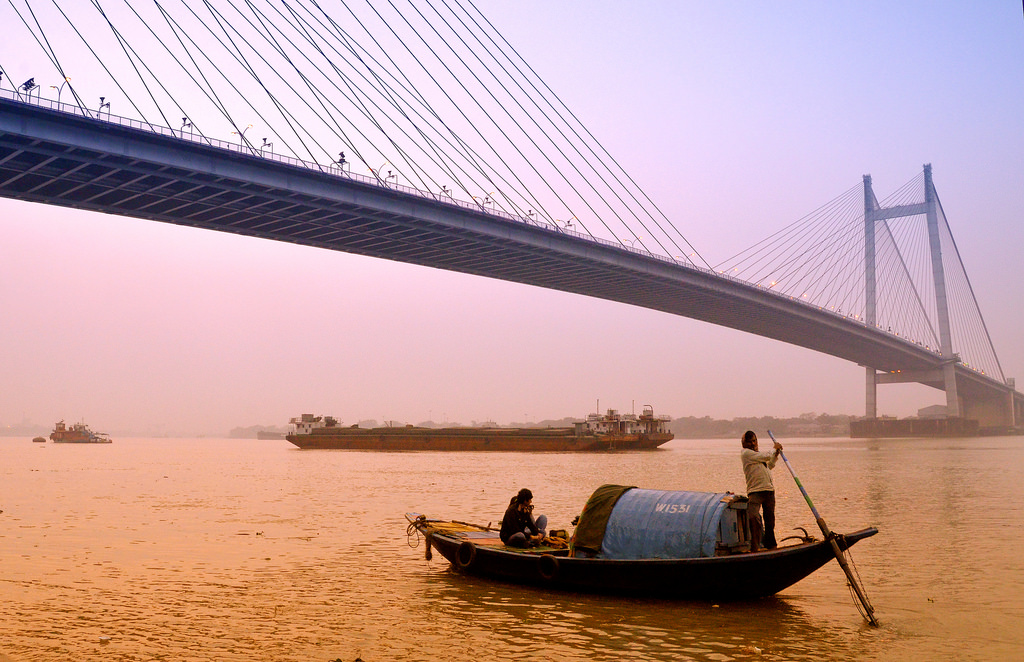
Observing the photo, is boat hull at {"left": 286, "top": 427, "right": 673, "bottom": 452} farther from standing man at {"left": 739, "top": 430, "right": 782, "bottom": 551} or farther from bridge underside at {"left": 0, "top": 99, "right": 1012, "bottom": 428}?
standing man at {"left": 739, "top": 430, "right": 782, "bottom": 551}

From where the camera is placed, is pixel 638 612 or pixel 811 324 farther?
pixel 811 324

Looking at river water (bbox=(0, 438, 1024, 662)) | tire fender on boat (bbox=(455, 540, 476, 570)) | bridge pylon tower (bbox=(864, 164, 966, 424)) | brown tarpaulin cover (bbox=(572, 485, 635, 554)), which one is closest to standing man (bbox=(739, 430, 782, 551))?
river water (bbox=(0, 438, 1024, 662))

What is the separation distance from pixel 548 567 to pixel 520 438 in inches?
2396

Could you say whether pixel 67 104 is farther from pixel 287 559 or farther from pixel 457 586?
pixel 457 586

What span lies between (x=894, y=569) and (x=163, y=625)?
32.6 ft

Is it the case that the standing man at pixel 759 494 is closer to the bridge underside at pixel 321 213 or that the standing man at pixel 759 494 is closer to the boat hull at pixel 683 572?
the boat hull at pixel 683 572

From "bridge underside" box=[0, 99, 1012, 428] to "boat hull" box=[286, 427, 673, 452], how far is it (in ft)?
37.1

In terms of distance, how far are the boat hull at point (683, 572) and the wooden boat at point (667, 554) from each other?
0.01 metres

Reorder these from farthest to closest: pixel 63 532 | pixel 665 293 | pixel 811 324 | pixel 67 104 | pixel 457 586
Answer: pixel 811 324 < pixel 665 293 < pixel 67 104 < pixel 63 532 < pixel 457 586

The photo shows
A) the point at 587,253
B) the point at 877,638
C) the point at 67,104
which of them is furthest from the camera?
the point at 587,253

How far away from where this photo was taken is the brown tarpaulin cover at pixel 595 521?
11508 millimetres

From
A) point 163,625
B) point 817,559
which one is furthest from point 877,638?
point 163,625

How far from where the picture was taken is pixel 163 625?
992 cm

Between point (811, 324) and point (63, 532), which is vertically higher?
point (811, 324)
